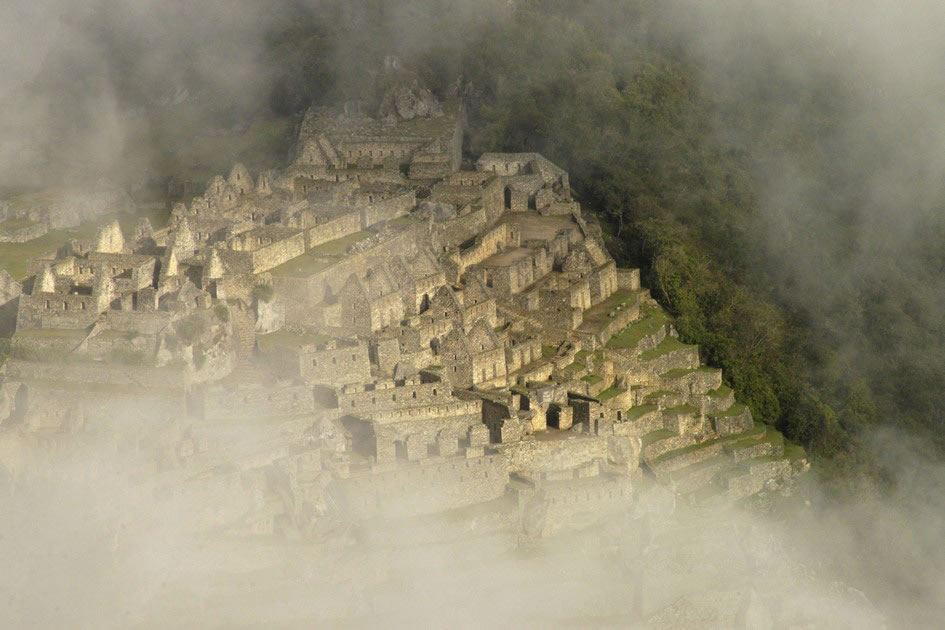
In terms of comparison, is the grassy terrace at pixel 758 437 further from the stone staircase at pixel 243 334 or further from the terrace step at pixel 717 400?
the stone staircase at pixel 243 334

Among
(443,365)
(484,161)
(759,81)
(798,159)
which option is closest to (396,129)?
(484,161)

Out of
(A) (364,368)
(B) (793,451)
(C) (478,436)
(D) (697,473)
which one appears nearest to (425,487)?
(C) (478,436)

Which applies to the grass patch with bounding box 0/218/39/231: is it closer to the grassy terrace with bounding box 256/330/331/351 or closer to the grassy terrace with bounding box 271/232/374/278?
the grassy terrace with bounding box 271/232/374/278

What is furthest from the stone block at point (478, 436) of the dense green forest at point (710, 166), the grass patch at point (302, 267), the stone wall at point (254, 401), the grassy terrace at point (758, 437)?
the dense green forest at point (710, 166)

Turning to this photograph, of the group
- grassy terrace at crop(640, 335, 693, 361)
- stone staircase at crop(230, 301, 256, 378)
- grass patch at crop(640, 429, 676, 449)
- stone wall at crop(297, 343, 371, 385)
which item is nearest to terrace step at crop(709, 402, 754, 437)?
grassy terrace at crop(640, 335, 693, 361)

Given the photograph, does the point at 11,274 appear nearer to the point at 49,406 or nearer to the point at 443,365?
the point at 49,406

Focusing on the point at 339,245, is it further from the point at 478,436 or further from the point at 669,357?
the point at 669,357
